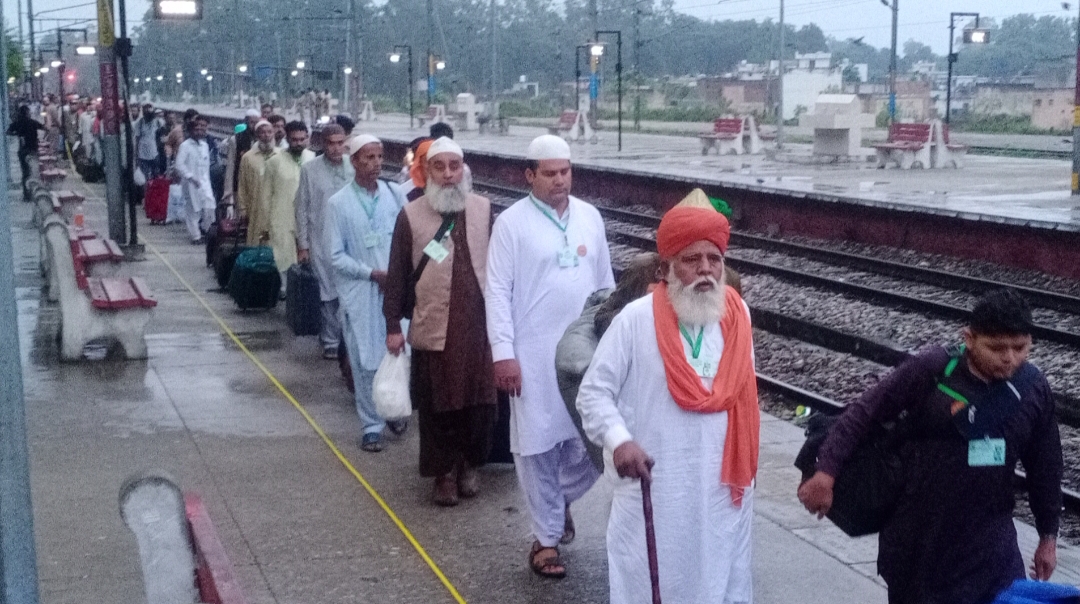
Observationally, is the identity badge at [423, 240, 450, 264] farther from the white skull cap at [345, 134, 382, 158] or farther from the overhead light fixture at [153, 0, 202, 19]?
the overhead light fixture at [153, 0, 202, 19]

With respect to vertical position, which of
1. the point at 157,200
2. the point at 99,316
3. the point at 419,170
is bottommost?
the point at 157,200

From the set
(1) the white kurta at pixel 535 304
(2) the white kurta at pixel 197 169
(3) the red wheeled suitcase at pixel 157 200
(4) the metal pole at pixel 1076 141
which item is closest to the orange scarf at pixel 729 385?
(1) the white kurta at pixel 535 304

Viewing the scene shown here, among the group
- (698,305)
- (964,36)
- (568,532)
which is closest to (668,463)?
Answer: (698,305)

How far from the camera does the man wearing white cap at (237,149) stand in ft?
45.4

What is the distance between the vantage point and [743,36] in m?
110

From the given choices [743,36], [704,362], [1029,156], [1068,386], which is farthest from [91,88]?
[743,36]

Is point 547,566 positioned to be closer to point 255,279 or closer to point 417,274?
point 417,274

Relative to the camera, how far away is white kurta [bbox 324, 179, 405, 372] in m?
7.70

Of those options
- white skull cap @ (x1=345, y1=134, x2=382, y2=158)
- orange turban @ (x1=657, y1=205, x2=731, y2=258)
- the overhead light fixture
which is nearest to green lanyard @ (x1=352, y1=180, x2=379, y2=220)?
white skull cap @ (x1=345, y1=134, x2=382, y2=158)

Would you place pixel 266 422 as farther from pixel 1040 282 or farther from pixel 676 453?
pixel 1040 282

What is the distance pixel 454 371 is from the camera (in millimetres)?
6316

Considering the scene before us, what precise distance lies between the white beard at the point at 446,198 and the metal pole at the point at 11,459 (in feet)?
11.2

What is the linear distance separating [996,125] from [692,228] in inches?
2038

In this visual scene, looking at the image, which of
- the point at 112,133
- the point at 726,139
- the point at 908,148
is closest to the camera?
the point at 112,133
